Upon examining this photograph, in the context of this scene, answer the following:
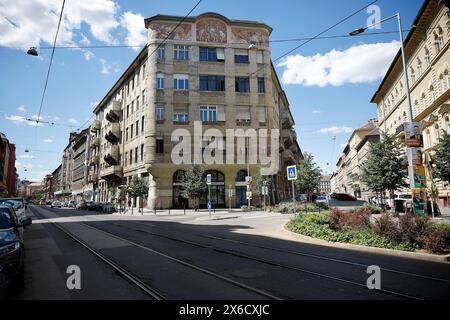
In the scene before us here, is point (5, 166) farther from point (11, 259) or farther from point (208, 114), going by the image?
point (11, 259)

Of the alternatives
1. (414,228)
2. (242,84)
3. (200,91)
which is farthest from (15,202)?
(242,84)

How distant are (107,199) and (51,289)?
55.4 meters

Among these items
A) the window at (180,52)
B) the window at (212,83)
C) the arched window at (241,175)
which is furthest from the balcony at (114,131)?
the arched window at (241,175)

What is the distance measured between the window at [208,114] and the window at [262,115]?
5606mm

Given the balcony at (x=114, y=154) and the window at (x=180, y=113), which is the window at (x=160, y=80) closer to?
the window at (x=180, y=113)

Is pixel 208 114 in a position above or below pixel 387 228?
above

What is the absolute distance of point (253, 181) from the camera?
3797 cm

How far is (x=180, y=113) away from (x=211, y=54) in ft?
28.5

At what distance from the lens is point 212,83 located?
4116cm

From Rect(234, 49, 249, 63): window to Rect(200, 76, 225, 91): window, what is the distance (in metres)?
3.09

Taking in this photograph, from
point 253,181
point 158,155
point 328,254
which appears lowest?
point 328,254

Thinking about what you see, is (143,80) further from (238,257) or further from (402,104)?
(238,257)

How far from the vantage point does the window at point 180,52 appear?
4084cm
